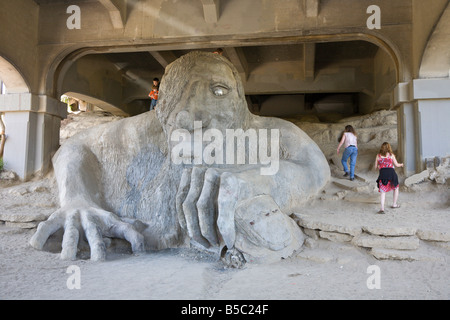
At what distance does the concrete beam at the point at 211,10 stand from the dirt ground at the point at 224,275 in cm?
292

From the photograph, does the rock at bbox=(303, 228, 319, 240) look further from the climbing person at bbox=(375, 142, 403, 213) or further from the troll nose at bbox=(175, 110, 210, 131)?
the troll nose at bbox=(175, 110, 210, 131)

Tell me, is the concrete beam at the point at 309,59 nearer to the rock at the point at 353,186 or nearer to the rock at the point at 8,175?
the rock at the point at 353,186

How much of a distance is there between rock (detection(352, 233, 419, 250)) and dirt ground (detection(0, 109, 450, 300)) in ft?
0.20

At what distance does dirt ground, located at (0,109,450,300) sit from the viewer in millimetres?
1668

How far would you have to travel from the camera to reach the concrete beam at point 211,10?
14.6 feet

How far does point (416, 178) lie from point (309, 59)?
3302mm

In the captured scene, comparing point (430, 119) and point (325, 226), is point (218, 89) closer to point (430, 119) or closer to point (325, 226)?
point (325, 226)

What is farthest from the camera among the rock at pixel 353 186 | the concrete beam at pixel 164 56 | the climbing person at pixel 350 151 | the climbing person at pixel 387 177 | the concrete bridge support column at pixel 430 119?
the concrete beam at pixel 164 56

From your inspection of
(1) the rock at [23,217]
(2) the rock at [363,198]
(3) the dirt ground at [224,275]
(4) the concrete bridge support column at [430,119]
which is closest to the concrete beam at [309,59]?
(4) the concrete bridge support column at [430,119]

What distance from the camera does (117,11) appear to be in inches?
185

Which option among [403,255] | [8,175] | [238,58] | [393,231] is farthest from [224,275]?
[238,58]

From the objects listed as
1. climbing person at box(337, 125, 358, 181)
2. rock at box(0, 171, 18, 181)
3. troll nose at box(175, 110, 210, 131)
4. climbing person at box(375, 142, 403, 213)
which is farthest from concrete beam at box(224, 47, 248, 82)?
troll nose at box(175, 110, 210, 131)

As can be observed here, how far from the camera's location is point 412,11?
170 inches
